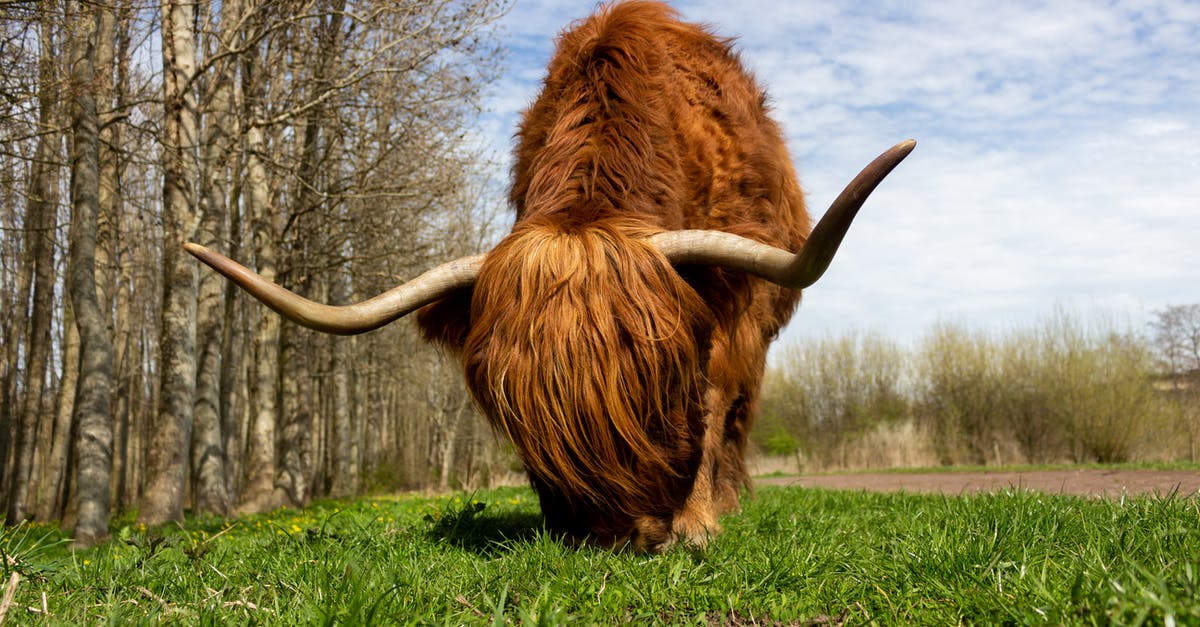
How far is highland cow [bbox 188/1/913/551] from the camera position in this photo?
2891mm

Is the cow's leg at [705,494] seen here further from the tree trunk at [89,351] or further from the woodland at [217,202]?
the tree trunk at [89,351]

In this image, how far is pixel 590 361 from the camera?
288cm

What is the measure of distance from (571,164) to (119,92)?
368 inches

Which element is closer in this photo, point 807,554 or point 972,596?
point 972,596

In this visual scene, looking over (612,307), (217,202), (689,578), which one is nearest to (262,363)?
(217,202)

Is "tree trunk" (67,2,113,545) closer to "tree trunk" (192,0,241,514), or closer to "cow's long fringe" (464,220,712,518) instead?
"tree trunk" (192,0,241,514)

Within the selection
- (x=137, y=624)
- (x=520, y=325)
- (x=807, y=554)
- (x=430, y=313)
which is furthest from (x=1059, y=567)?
(x=430, y=313)

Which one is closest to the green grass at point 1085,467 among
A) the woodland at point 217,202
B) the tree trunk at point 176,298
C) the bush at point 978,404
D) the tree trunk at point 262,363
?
the bush at point 978,404

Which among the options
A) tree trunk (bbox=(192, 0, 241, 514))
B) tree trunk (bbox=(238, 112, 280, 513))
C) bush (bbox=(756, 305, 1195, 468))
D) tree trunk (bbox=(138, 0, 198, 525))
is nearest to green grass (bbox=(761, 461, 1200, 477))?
bush (bbox=(756, 305, 1195, 468))

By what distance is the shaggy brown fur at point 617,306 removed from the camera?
291 cm

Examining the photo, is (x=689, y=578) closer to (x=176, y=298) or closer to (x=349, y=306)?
(x=349, y=306)

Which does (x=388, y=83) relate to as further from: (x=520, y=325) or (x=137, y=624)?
(x=137, y=624)

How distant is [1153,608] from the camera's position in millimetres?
1568

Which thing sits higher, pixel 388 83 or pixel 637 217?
pixel 388 83
